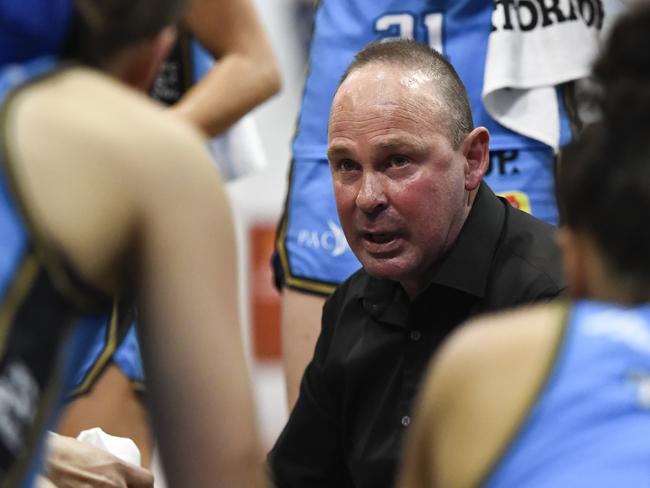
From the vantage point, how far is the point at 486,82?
297 cm

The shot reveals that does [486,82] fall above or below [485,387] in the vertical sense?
below

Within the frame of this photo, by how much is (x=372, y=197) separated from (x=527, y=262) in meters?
0.30

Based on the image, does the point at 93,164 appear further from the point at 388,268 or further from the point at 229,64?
the point at 229,64

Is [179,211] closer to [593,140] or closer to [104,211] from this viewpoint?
[104,211]

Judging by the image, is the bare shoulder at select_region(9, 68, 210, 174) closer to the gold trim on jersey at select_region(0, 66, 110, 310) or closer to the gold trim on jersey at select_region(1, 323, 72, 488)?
the gold trim on jersey at select_region(0, 66, 110, 310)

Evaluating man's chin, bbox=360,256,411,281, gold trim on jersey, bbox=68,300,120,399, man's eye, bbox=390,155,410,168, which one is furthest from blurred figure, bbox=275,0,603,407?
man's chin, bbox=360,256,411,281

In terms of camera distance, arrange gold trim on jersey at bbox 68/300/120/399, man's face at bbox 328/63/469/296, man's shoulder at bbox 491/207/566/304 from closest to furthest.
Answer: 1. man's shoulder at bbox 491/207/566/304
2. man's face at bbox 328/63/469/296
3. gold trim on jersey at bbox 68/300/120/399

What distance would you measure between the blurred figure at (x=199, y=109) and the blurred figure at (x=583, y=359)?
170 cm

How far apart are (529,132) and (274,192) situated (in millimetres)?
1771

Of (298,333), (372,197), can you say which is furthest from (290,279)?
(372,197)

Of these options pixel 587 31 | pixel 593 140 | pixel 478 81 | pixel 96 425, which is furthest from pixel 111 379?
pixel 593 140

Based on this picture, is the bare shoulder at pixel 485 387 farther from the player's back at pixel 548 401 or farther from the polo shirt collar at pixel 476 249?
the polo shirt collar at pixel 476 249

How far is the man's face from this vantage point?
2.44 meters

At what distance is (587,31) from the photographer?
120 inches
